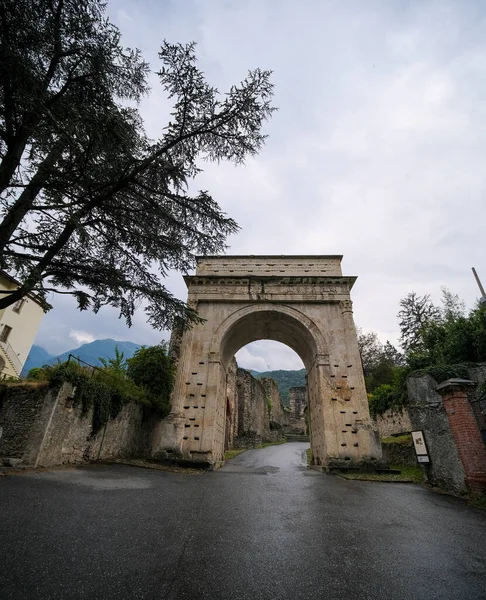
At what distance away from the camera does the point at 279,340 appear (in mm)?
16625

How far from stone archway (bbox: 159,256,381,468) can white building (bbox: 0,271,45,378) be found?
56.0 ft

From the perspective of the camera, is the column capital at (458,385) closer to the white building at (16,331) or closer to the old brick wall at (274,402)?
the white building at (16,331)

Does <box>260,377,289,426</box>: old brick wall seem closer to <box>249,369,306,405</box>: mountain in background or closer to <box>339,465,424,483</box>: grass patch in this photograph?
<box>339,465,424,483</box>: grass patch

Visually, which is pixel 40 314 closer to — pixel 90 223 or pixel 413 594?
pixel 90 223

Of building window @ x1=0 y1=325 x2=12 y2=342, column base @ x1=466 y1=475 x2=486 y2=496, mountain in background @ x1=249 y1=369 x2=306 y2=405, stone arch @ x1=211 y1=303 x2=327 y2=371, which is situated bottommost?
column base @ x1=466 y1=475 x2=486 y2=496

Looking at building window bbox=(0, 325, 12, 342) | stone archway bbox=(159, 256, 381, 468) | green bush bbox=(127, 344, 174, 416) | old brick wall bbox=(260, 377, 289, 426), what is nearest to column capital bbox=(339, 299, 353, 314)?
stone archway bbox=(159, 256, 381, 468)

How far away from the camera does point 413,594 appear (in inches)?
96.9

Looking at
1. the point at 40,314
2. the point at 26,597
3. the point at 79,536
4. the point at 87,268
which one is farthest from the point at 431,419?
the point at 40,314

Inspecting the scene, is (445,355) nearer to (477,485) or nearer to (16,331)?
(477,485)

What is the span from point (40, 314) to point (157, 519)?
3030cm

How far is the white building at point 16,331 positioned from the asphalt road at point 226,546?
22218 millimetres

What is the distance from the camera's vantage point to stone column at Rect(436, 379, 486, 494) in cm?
655

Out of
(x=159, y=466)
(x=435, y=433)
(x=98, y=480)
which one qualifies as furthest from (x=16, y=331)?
(x=435, y=433)

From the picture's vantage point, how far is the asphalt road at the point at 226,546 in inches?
94.0
